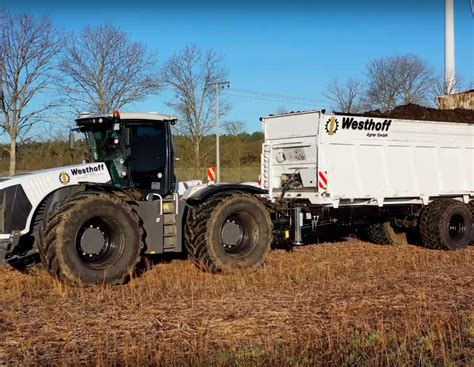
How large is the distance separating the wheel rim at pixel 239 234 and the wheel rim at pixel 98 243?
1756mm

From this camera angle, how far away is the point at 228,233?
29.8 feet

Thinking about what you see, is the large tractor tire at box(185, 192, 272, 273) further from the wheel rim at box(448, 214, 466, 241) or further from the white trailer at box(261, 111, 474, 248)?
the wheel rim at box(448, 214, 466, 241)

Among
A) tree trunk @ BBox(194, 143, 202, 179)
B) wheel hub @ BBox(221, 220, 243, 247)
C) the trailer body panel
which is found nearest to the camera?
wheel hub @ BBox(221, 220, 243, 247)

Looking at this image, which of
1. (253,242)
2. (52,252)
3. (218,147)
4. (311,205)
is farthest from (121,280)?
(218,147)

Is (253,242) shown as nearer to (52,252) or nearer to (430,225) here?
(52,252)

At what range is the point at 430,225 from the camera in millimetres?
11984

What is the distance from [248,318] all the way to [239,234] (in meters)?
3.24

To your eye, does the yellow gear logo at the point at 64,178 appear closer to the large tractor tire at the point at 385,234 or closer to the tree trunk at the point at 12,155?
the large tractor tire at the point at 385,234

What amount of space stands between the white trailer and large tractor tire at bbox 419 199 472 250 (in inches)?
0.8

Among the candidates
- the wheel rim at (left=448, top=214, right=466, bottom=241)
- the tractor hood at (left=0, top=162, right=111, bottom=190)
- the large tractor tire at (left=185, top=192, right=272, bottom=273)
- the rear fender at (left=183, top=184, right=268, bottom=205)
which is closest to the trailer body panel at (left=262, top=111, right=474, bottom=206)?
the wheel rim at (left=448, top=214, right=466, bottom=241)

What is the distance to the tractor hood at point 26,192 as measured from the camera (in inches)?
302

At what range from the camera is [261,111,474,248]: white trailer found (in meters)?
10.7

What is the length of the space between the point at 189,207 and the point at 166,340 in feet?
12.5

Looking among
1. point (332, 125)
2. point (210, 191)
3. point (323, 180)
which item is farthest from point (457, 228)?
point (210, 191)
